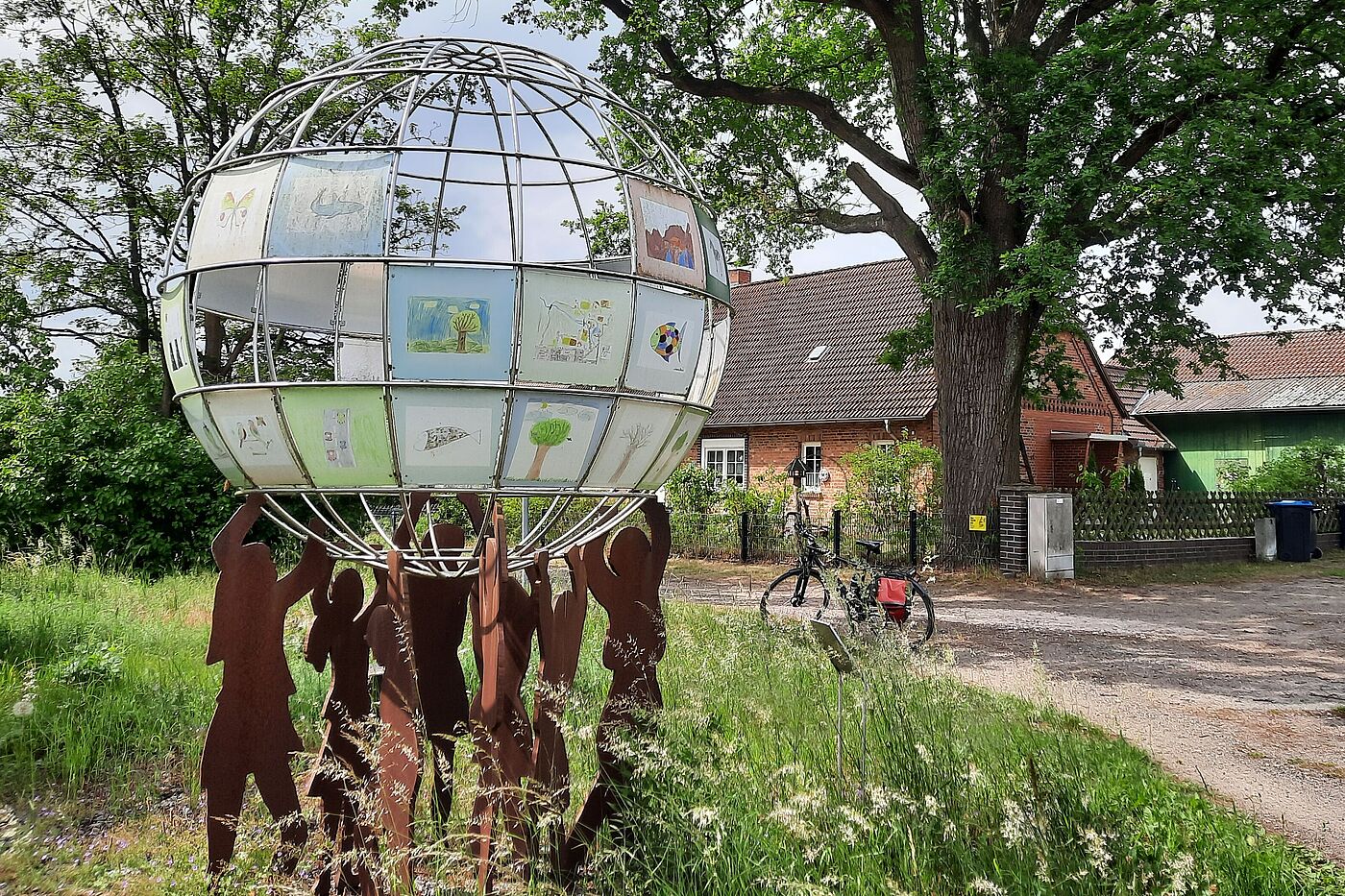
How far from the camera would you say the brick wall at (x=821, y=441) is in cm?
2258

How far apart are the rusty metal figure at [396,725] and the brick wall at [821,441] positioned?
1908cm

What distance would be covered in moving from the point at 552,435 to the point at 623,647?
3.74 feet

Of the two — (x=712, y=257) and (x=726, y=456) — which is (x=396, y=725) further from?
(x=726, y=456)

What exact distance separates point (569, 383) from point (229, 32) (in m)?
16.7

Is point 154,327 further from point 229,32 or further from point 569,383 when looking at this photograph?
point 569,383

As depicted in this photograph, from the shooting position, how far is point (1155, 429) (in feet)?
110

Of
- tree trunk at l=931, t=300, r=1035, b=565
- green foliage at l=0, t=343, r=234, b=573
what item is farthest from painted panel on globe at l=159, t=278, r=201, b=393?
tree trunk at l=931, t=300, r=1035, b=565

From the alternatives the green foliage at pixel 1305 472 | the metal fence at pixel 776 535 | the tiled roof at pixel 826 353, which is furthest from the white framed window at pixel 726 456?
the green foliage at pixel 1305 472

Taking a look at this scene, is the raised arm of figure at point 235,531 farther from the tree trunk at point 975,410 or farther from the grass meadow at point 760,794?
the tree trunk at point 975,410

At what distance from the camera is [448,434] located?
9.55ft

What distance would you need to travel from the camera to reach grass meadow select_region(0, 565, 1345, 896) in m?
3.21

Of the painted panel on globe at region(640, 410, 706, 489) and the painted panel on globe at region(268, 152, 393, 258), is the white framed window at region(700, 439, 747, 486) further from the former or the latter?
the painted panel on globe at region(268, 152, 393, 258)

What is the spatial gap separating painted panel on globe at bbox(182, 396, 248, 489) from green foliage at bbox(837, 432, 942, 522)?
50.8ft

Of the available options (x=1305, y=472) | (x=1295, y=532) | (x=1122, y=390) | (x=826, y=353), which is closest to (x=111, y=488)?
(x=826, y=353)
